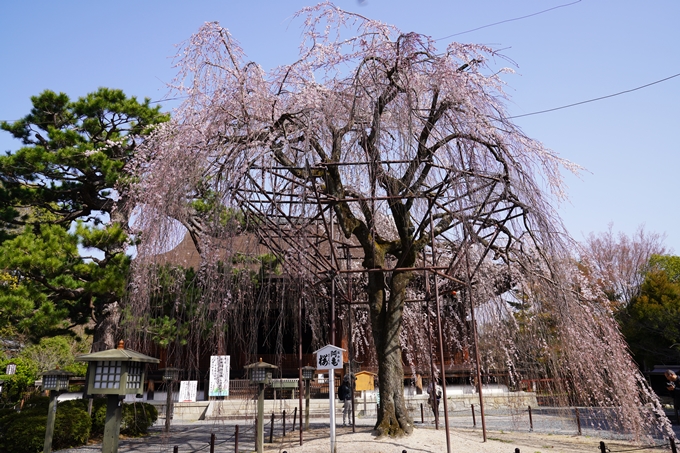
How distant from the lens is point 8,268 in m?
9.89

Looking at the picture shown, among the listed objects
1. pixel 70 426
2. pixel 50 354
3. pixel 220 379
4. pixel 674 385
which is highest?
pixel 50 354

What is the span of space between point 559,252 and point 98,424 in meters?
11.9

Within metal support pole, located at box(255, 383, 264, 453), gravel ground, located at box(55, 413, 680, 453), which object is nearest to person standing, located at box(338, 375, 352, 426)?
gravel ground, located at box(55, 413, 680, 453)

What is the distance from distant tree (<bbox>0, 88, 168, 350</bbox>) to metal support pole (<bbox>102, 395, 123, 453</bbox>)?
5177mm

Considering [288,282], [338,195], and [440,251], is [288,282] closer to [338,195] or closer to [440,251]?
[338,195]

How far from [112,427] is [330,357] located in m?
3.24

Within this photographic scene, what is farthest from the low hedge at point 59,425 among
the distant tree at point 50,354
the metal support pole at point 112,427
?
the distant tree at point 50,354

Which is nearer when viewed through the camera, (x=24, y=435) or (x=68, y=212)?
(x=24, y=435)

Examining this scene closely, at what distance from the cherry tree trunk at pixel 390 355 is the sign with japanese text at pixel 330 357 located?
1625 millimetres

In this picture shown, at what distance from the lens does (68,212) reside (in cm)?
1361

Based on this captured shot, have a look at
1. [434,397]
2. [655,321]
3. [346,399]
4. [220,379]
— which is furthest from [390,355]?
[655,321]

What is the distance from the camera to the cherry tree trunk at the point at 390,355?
339 inches

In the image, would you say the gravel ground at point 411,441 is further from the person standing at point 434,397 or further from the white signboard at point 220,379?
the white signboard at point 220,379

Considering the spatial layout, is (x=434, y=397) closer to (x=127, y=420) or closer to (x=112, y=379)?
(x=112, y=379)
